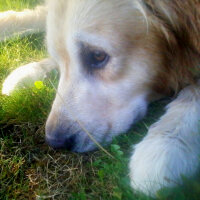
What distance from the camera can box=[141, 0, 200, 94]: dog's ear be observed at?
77.9 inches

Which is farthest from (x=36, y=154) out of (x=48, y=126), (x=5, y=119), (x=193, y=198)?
(x=193, y=198)

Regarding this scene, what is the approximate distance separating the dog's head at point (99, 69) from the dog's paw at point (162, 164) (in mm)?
443

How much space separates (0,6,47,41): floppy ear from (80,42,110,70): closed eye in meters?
1.96

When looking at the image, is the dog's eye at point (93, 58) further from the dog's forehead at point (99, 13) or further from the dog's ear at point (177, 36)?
the dog's ear at point (177, 36)

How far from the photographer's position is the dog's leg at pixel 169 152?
169 cm

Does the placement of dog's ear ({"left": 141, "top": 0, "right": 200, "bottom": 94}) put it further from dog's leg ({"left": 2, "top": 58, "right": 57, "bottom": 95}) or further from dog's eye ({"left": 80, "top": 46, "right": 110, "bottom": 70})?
dog's leg ({"left": 2, "top": 58, "right": 57, "bottom": 95})

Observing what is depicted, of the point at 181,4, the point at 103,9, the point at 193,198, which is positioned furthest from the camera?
the point at 103,9


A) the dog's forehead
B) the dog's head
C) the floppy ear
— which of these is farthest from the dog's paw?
the floppy ear

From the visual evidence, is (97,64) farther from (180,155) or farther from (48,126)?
(180,155)

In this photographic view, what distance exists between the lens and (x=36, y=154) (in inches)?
94.0

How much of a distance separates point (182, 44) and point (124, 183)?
39.0 inches

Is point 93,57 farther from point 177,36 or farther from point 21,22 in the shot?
point 21,22

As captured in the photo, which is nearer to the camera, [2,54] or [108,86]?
[108,86]

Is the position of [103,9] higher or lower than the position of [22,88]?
higher
